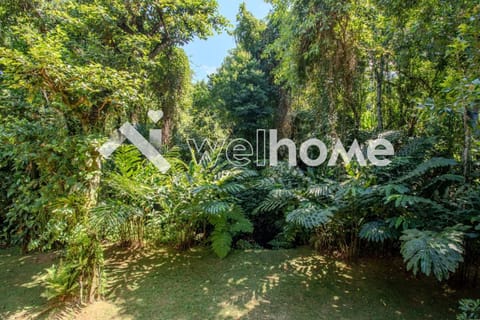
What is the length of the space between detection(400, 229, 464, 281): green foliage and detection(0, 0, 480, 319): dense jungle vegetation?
0.03 feet

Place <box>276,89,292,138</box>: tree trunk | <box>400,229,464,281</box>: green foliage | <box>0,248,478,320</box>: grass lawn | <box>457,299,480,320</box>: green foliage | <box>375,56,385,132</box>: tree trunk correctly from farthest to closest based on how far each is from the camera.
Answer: <box>276,89,292,138</box>: tree trunk < <box>375,56,385,132</box>: tree trunk < <box>0,248,478,320</box>: grass lawn < <box>400,229,464,281</box>: green foliage < <box>457,299,480,320</box>: green foliage

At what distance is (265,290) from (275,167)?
192 centimetres

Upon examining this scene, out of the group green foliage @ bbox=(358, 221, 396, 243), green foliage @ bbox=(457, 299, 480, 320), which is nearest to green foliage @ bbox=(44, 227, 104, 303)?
green foliage @ bbox=(358, 221, 396, 243)

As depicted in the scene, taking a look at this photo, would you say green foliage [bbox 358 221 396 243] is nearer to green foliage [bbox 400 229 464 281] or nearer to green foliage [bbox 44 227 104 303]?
green foliage [bbox 400 229 464 281]

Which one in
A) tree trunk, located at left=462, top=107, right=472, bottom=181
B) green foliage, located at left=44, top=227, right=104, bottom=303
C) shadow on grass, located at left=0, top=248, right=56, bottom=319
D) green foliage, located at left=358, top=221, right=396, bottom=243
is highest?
tree trunk, located at left=462, top=107, right=472, bottom=181

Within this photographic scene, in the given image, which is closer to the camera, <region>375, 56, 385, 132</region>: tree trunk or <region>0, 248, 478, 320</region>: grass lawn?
<region>0, 248, 478, 320</region>: grass lawn

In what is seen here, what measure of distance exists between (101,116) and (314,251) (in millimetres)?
2788

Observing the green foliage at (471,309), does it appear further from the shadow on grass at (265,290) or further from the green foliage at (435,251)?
the shadow on grass at (265,290)

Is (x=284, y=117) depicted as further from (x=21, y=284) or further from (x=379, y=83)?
(x=21, y=284)

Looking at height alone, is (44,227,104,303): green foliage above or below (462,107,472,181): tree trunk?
below

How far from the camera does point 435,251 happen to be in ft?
5.18

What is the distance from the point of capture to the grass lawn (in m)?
1.96

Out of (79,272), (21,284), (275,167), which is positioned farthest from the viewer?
(275,167)

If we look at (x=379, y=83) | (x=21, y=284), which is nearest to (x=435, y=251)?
(x=379, y=83)
